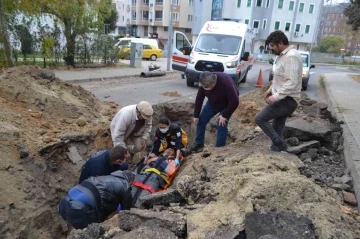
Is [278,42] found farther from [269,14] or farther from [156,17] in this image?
[156,17]

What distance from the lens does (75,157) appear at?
222 inches

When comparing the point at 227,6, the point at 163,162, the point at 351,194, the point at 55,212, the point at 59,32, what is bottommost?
the point at 55,212

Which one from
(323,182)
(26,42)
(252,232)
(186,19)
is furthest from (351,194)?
(186,19)

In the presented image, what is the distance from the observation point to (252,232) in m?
2.58

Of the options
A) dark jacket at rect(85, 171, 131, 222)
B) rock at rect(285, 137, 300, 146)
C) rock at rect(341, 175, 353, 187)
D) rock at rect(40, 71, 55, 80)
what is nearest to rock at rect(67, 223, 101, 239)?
dark jacket at rect(85, 171, 131, 222)

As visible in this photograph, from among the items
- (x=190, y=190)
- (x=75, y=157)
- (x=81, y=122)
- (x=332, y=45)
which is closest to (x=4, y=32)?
(x=81, y=122)

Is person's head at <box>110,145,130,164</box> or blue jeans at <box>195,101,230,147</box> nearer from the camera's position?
person's head at <box>110,145,130,164</box>

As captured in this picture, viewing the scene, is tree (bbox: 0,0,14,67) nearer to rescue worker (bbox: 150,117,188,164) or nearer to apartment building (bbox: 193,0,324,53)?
rescue worker (bbox: 150,117,188,164)

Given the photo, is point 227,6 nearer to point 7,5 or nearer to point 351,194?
point 7,5

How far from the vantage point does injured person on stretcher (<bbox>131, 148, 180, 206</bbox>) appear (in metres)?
4.34

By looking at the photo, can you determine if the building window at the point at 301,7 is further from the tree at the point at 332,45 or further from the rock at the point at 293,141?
the rock at the point at 293,141

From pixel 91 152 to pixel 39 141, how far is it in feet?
3.25

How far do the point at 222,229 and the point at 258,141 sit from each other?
302 cm

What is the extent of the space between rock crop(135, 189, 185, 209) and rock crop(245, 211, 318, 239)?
1.12 metres
